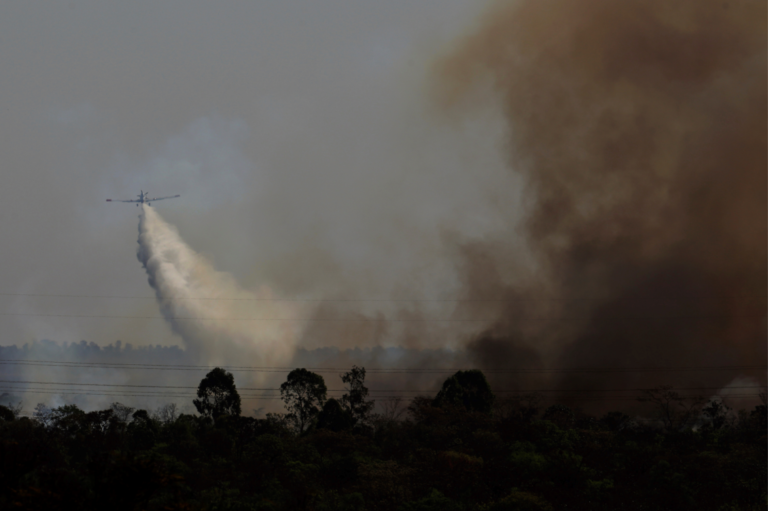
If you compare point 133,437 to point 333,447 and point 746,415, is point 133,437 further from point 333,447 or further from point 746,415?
point 746,415

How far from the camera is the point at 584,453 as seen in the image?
53.8 meters

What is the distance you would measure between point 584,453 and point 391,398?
44.8m

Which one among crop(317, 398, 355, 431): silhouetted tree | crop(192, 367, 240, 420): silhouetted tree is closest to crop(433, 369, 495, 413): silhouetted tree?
crop(317, 398, 355, 431): silhouetted tree

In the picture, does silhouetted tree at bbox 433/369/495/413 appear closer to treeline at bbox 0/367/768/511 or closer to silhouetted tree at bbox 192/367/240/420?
treeline at bbox 0/367/768/511

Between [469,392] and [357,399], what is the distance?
1286cm

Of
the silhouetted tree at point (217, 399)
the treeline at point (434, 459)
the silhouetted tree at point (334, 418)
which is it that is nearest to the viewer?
the treeline at point (434, 459)

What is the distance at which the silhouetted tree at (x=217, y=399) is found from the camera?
240 feet

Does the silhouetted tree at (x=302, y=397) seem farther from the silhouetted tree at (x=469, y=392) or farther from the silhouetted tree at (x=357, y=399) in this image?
the silhouetted tree at (x=469, y=392)

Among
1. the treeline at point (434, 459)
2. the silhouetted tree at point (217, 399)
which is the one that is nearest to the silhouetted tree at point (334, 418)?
the treeline at point (434, 459)

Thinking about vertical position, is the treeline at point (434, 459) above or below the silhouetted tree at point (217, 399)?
below

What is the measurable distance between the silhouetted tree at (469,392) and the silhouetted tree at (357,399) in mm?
9304

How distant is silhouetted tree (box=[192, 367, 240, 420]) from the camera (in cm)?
7306

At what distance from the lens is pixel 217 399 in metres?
73.3

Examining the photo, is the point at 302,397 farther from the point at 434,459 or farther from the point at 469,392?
the point at 434,459
